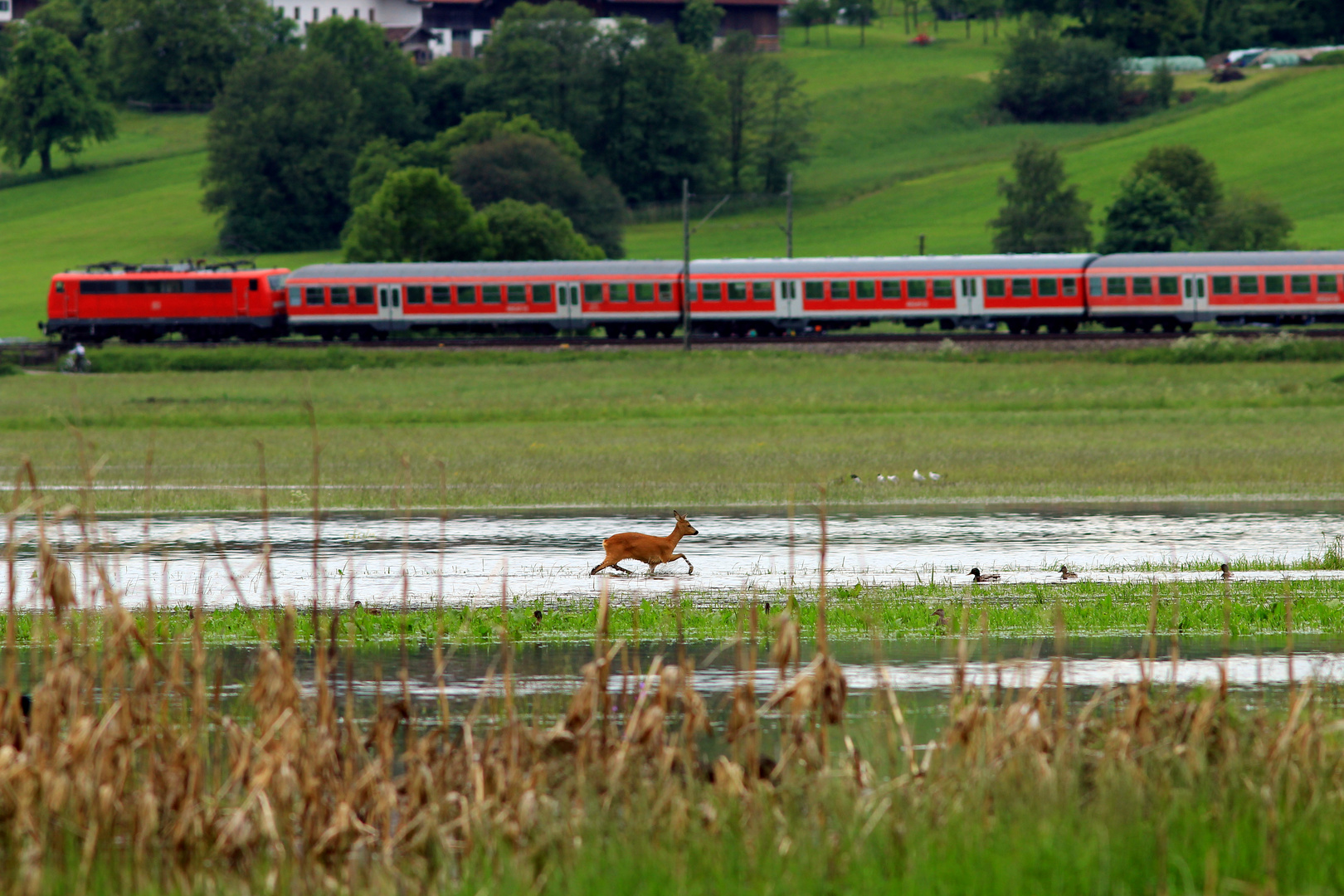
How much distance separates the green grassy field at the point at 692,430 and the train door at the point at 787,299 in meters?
5.50

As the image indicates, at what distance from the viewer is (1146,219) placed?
102 meters

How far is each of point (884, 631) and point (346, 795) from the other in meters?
6.33

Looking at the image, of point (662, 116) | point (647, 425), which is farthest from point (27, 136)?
→ point (647, 425)

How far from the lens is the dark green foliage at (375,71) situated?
141 meters

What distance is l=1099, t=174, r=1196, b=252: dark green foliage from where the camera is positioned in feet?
332

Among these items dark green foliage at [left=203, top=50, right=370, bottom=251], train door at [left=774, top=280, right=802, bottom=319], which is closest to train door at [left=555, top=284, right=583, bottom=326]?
train door at [left=774, top=280, right=802, bottom=319]

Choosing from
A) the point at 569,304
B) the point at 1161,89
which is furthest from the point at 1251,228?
the point at 569,304

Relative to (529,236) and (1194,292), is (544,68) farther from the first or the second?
(1194,292)

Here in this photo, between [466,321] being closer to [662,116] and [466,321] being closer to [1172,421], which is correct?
[1172,421]

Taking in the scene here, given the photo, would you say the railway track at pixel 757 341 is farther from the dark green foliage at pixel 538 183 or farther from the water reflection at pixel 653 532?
the dark green foliage at pixel 538 183

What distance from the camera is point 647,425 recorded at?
38.5 metres

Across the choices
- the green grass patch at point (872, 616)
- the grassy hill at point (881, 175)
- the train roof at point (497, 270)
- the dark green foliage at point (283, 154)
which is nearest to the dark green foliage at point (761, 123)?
the grassy hill at point (881, 175)

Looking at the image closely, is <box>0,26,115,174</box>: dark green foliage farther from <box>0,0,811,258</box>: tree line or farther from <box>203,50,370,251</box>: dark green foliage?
<box>203,50,370,251</box>: dark green foliage

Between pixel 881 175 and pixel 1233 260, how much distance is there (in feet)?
285
